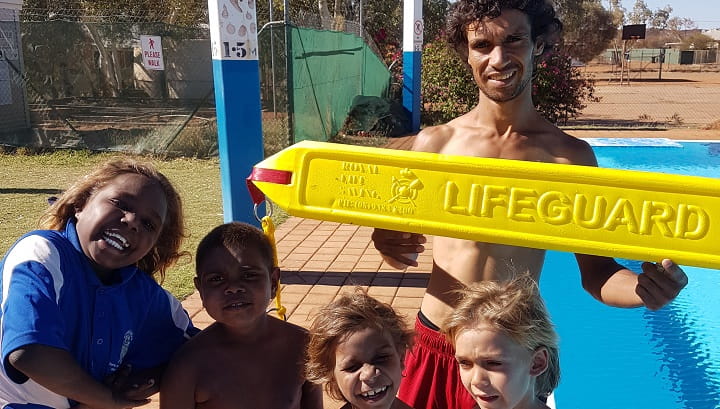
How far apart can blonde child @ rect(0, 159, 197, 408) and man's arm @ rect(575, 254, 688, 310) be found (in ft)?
4.36

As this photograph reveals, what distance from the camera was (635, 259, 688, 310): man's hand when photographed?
1735 millimetres

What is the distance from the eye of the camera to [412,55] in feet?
46.1

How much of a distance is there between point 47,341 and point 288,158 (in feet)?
2.73

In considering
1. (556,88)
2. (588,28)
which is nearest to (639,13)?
(588,28)

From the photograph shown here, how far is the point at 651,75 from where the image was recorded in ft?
131

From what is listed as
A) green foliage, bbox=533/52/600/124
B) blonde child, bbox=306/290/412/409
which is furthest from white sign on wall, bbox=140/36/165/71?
blonde child, bbox=306/290/412/409

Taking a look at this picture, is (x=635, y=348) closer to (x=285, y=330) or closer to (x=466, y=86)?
(x=285, y=330)

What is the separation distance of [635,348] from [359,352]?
152 inches

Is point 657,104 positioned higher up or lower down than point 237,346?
lower down

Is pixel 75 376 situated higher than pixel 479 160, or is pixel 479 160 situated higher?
pixel 479 160

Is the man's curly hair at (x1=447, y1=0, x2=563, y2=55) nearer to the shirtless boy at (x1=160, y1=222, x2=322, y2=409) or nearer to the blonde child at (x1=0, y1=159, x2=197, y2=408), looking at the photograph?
the shirtless boy at (x1=160, y1=222, x2=322, y2=409)

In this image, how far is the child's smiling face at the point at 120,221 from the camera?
1778mm

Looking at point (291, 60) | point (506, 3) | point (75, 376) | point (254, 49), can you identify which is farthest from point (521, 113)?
point (291, 60)

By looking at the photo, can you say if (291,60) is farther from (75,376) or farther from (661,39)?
(661,39)
